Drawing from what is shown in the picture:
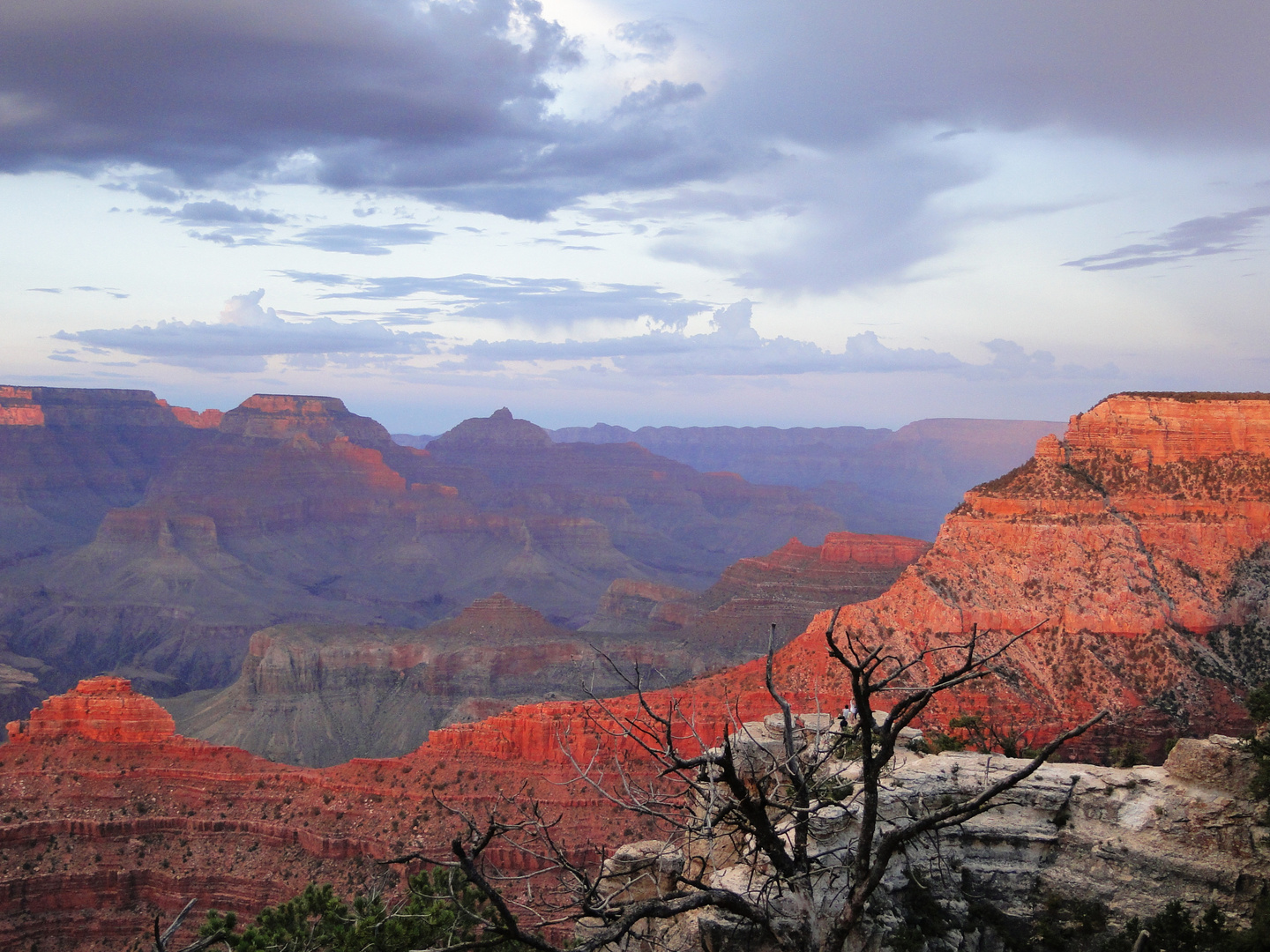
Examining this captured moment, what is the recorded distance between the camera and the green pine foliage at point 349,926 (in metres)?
25.5

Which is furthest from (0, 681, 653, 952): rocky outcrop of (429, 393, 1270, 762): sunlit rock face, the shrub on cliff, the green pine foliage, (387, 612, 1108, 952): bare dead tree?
(387, 612, 1108, 952): bare dead tree

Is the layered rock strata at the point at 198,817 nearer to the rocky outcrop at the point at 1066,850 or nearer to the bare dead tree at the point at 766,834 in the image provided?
the rocky outcrop at the point at 1066,850

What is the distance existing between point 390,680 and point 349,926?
88931 millimetres

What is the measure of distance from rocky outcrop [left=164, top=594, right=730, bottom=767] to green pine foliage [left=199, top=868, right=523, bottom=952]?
68384 millimetres

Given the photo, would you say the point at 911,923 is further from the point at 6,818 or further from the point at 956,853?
the point at 6,818

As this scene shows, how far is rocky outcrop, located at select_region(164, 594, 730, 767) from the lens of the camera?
104m

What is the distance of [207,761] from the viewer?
187 ft

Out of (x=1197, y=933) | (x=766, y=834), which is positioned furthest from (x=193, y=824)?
(x=766, y=834)

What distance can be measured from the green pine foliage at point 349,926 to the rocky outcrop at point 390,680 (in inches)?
2692

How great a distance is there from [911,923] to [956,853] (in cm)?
267

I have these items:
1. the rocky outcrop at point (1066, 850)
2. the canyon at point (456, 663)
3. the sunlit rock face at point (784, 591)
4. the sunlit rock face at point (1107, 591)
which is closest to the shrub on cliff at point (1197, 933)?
the rocky outcrop at point (1066, 850)

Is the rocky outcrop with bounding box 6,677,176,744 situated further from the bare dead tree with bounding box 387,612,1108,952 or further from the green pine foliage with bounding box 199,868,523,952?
the bare dead tree with bounding box 387,612,1108,952

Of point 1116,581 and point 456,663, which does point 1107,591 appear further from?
point 456,663

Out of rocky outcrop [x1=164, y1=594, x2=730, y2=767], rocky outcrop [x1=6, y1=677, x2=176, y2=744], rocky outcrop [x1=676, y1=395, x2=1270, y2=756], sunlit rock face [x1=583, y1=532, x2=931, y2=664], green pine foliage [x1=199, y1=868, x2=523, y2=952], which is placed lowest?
rocky outcrop [x1=164, y1=594, x2=730, y2=767]
